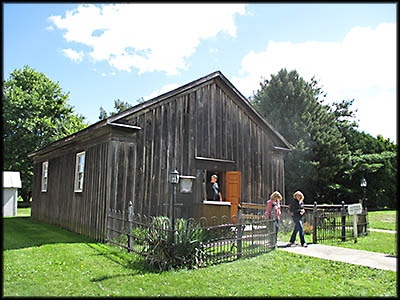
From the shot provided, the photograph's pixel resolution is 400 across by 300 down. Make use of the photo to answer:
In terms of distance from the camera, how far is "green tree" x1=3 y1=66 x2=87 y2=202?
1277 inches

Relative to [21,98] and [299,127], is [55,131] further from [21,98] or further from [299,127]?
[299,127]

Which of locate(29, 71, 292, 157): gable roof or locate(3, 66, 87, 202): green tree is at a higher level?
locate(3, 66, 87, 202): green tree

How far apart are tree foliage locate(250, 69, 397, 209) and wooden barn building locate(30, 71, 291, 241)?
39.3 feet

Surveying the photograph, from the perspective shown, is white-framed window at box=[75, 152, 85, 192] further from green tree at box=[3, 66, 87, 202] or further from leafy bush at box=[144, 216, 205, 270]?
green tree at box=[3, 66, 87, 202]

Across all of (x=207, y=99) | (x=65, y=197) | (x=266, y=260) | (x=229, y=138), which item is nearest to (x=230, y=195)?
(x=229, y=138)

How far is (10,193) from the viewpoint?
25.1 metres

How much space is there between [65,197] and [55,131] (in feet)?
72.5

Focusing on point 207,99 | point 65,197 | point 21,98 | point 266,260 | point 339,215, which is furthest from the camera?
point 21,98

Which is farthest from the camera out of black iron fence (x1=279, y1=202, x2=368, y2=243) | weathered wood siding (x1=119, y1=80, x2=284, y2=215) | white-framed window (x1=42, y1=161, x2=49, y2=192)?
white-framed window (x1=42, y1=161, x2=49, y2=192)

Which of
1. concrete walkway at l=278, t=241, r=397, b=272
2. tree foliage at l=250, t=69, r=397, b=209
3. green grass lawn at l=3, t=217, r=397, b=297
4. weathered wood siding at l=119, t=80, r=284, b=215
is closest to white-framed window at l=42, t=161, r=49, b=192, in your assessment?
weathered wood siding at l=119, t=80, r=284, b=215

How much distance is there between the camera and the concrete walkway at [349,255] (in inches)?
335

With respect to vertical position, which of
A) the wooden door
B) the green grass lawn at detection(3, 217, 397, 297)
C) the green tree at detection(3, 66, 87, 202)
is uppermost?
the green tree at detection(3, 66, 87, 202)

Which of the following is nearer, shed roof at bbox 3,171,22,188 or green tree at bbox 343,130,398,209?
shed roof at bbox 3,171,22,188

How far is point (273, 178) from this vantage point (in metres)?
15.8
